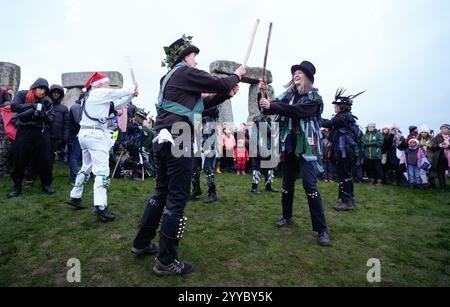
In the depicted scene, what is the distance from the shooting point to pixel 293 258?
3414mm

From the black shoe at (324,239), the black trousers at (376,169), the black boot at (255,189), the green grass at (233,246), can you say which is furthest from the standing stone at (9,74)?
the black trousers at (376,169)

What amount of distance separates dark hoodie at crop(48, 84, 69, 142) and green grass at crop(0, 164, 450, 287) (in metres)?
1.64

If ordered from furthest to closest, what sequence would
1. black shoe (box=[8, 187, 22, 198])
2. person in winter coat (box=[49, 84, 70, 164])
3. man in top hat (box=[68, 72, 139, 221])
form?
person in winter coat (box=[49, 84, 70, 164]) → black shoe (box=[8, 187, 22, 198]) → man in top hat (box=[68, 72, 139, 221])

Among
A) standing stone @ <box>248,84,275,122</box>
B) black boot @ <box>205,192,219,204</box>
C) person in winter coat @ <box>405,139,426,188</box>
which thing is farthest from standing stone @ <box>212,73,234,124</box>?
black boot @ <box>205,192,219,204</box>

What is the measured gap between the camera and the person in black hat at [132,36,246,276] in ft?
9.77

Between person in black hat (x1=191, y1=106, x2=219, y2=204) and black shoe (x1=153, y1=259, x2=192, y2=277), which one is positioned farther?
person in black hat (x1=191, y1=106, x2=219, y2=204)

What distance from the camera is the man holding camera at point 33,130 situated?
5.90 metres

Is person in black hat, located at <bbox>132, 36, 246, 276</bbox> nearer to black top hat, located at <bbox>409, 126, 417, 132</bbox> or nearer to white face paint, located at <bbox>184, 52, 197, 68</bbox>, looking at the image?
white face paint, located at <bbox>184, 52, 197, 68</bbox>

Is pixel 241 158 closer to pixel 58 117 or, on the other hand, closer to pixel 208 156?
pixel 208 156

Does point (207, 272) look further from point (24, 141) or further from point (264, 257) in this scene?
point (24, 141)

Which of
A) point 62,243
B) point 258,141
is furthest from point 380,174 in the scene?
point 62,243

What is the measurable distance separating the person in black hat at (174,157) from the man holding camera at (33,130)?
157 inches

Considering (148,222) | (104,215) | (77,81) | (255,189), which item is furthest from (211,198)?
(77,81)

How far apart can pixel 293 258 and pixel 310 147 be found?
1.52 m
